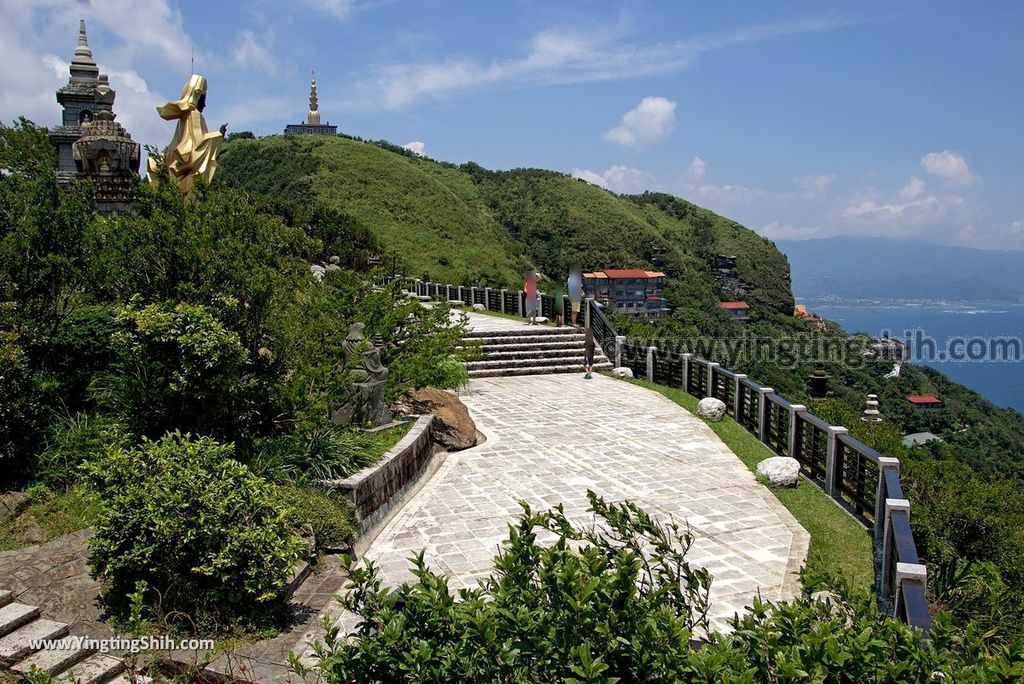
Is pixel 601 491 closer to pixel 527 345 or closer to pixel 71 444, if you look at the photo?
pixel 71 444

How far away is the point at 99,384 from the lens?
8102mm

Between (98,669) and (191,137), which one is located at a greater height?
(191,137)

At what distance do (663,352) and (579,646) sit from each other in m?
13.9

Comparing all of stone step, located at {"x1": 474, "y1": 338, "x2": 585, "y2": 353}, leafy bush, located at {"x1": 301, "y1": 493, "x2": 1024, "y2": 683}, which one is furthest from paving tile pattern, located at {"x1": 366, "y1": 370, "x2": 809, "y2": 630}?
stone step, located at {"x1": 474, "y1": 338, "x2": 585, "y2": 353}

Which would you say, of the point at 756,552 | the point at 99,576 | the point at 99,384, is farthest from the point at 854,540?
the point at 99,384

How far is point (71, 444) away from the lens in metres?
7.46

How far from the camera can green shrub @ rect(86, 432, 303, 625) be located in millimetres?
5172

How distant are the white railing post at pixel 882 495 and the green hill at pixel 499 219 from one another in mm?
32699

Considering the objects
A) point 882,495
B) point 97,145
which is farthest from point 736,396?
point 97,145

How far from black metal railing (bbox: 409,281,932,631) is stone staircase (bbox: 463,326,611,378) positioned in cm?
82

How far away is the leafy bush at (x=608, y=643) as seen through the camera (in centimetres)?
290

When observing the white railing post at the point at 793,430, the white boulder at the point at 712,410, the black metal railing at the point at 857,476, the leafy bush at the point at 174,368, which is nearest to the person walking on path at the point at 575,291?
the white boulder at the point at 712,410

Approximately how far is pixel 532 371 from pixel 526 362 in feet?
1.03

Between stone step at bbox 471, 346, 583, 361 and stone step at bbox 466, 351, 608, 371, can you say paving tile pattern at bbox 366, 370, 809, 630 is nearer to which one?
stone step at bbox 466, 351, 608, 371
